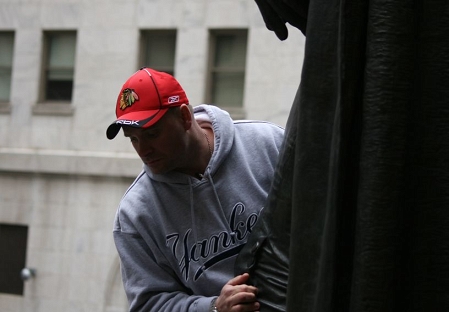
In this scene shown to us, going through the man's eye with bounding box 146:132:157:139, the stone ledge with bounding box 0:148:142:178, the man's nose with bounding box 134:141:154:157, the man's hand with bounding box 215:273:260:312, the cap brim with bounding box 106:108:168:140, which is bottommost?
the stone ledge with bounding box 0:148:142:178

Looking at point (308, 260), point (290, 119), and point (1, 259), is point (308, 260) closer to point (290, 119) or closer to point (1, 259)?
point (290, 119)

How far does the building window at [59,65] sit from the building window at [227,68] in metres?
3.31

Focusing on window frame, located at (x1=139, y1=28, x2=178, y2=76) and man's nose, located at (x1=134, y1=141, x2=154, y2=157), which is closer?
man's nose, located at (x1=134, y1=141, x2=154, y2=157)

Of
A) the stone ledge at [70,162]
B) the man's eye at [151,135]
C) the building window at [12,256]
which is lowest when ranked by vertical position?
the building window at [12,256]

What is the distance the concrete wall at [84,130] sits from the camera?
21125mm

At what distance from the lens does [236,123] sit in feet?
14.2

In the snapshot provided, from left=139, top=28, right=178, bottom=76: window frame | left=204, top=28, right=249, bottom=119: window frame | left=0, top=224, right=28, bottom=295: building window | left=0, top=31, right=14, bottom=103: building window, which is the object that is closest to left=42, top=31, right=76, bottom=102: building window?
left=0, top=31, right=14, bottom=103: building window

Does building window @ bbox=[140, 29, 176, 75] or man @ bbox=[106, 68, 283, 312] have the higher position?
building window @ bbox=[140, 29, 176, 75]

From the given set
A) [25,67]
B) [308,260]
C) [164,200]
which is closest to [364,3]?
[308,260]

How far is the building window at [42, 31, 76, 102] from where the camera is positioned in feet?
75.9

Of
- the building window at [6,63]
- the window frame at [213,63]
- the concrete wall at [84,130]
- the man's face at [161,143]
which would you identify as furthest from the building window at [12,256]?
the man's face at [161,143]

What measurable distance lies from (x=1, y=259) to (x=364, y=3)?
21.8m

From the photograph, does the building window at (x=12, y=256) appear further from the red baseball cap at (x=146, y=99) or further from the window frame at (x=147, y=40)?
the red baseball cap at (x=146, y=99)

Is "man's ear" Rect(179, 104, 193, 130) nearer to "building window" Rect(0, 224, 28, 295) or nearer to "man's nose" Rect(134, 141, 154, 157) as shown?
"man's nose" Rect(134, 141, 154, 157)
